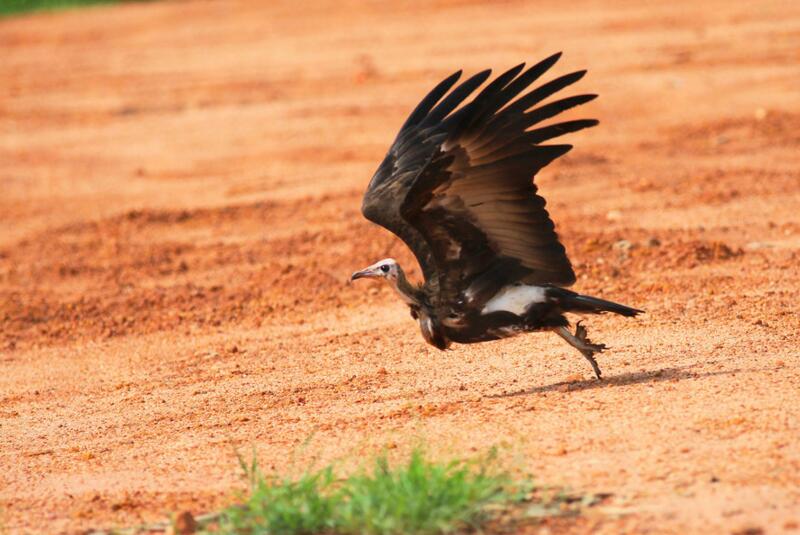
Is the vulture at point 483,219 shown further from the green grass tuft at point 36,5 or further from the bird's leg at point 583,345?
the green grass tuft at point 36,5

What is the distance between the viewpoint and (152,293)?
10.5 meters

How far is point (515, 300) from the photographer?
6.91 metres

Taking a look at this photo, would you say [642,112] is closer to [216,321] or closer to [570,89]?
[570,89]

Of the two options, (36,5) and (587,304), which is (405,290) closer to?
(587,304)

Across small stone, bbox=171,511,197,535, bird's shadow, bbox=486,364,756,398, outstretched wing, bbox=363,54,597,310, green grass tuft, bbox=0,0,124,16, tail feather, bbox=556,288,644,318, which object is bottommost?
small stone, bbox=171,511,197,535

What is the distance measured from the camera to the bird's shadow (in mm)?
6727

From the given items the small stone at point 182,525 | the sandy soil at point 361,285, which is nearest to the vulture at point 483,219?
the sandy soil at point 361,285

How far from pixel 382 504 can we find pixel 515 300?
7.02 ft

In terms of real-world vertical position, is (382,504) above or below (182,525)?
above

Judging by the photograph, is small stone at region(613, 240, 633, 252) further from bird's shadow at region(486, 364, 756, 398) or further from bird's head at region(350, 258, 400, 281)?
bird's head at region(350, 258, 400, 281)

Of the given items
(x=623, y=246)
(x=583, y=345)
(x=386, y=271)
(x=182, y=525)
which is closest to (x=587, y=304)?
(x=583, y=345)

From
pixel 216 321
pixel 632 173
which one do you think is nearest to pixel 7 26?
pixel 632 173

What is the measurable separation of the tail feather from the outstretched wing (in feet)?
0.38

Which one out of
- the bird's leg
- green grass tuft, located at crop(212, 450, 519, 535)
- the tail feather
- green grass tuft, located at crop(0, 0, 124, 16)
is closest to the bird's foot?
the bird's leg
